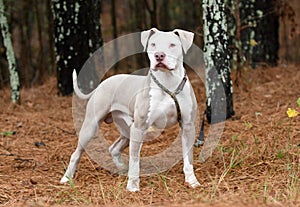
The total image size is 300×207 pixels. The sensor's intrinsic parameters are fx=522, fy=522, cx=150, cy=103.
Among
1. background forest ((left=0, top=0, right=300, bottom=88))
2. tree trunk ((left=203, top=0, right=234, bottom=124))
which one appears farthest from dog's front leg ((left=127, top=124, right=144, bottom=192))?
background forest ((left=0, top=0, right=300, bottom=88))

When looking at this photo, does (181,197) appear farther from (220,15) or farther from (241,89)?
(241,89)

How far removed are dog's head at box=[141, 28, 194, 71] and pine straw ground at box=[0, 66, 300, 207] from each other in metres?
0.95

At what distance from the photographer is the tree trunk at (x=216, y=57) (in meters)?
5.84

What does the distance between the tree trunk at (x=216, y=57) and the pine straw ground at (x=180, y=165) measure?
0.90 ft

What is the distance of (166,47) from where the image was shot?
4.08 meters

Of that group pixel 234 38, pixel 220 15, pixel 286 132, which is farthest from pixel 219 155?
pixel 234 38

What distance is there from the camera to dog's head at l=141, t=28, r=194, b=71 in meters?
3.97

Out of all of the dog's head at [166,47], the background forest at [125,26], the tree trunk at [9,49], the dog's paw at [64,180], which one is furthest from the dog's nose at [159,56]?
the tree trunk at [9,49]

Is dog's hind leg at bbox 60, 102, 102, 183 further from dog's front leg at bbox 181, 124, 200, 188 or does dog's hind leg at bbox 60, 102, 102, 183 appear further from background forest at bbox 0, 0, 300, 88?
background forest at bbox 0, 0, 300, 88

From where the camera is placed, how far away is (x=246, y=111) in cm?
666

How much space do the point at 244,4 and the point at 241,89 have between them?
2.13 m

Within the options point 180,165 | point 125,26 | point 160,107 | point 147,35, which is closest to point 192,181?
point 160,107

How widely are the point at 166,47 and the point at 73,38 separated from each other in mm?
4538

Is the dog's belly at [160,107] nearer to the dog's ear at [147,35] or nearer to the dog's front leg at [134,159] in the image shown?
the dog's front leg at [134,159]
